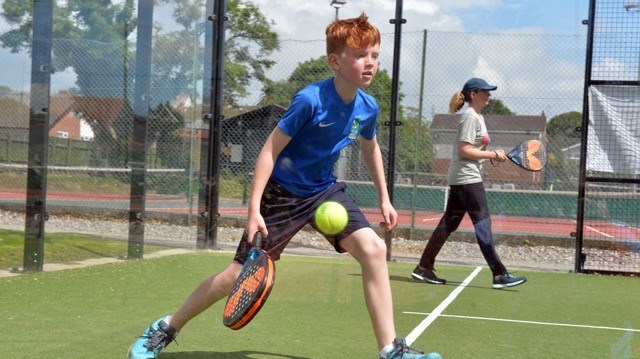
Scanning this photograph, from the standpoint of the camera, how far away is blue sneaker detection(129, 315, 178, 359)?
3.61m

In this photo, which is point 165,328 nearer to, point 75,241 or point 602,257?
→ point 75,241

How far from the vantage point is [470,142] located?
685 cm

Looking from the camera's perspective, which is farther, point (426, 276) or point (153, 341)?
point (426, 276)

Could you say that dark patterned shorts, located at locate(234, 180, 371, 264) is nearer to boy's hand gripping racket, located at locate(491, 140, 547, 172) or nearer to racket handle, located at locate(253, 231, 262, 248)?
racket handle, located at locate(253, 231, 262, 248)

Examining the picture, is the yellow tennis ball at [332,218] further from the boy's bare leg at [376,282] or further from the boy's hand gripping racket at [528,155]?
the boy's hand gripping racket at [528,155]

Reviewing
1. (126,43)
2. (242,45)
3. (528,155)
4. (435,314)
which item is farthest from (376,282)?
(242,45)

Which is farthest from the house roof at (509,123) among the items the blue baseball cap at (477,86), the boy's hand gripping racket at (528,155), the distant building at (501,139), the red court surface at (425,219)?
the blue baseball cap at (477,86)

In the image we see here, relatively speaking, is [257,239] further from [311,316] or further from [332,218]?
[311,316]

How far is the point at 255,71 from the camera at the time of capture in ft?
28.6

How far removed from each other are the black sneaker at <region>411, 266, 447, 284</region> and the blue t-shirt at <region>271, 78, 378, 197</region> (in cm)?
338

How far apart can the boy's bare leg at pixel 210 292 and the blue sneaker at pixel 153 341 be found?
38 mm

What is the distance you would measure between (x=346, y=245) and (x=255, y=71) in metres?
5.28

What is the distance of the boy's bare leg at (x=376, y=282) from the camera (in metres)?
3.51

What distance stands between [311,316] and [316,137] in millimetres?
1678
